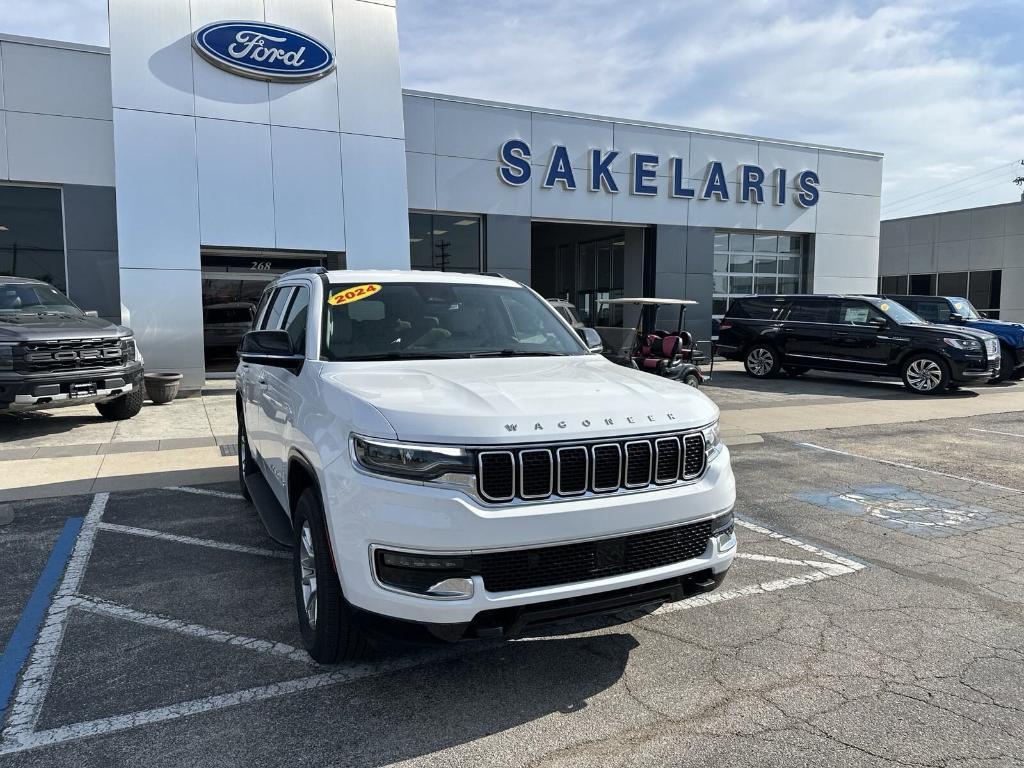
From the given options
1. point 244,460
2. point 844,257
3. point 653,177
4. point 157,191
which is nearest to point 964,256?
point 844,257

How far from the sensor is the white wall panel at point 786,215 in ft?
69.5

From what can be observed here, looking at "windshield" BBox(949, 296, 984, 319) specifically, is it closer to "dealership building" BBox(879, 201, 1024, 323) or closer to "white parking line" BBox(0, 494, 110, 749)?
"dealership building" BBox(879, 201, 1024, 323)

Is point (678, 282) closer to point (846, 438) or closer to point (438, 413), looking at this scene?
point (846, 438)

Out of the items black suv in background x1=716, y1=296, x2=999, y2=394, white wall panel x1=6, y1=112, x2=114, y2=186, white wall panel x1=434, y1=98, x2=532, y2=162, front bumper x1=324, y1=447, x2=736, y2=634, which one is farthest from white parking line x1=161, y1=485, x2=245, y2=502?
black suv in background x1=716, y1=296, x2=999, y2=394

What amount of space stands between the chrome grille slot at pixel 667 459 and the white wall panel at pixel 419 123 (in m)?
15.2

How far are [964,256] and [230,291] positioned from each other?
102 ft

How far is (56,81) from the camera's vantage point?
1395 cm

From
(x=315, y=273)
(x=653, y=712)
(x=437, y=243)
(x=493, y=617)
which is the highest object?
(x=437, y=243)

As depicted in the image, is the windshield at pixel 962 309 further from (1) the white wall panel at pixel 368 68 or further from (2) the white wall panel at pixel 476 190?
(1) the white wall panel at pixel 368 68

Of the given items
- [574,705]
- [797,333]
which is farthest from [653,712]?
[797,333]

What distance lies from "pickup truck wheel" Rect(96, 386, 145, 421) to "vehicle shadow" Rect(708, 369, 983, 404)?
10583 millimetres

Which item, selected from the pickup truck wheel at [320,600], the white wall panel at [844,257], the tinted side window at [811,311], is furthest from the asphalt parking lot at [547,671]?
the white wall panel at [844,257]

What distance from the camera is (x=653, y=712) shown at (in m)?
3.05

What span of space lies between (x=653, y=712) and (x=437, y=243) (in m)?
15.7
